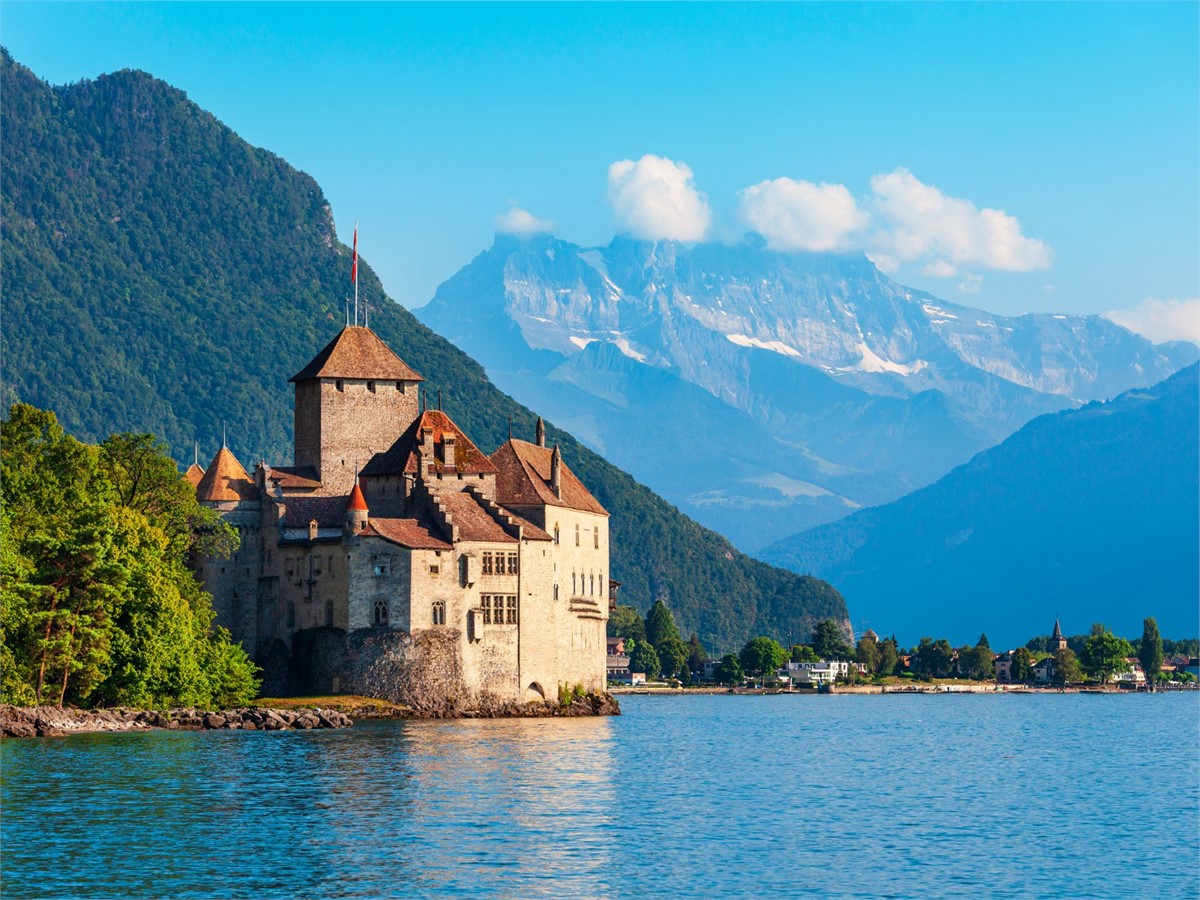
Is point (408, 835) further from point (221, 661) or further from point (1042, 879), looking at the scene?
point (221, 661)

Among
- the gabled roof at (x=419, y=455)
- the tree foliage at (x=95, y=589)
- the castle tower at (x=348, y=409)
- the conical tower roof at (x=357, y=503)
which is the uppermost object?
the castle tower at (x=348, y=409)

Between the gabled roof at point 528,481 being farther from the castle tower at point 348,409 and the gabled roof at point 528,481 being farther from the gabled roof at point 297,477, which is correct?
the gabled roof at point 297,477

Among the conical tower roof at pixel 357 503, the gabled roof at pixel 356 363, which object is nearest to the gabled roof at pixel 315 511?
the conical tower roof at pixel 357 503

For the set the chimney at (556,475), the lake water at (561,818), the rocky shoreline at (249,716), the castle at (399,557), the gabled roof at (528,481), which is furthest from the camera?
the chimney at (556,475)

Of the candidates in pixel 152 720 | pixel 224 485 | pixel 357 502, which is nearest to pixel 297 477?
pixel 224 485

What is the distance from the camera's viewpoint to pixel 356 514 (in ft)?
356

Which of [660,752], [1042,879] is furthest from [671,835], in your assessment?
[660,752]

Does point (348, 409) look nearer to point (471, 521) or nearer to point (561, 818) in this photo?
point (471, 521)

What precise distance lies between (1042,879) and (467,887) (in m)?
16.3

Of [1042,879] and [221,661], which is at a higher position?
[221,661]

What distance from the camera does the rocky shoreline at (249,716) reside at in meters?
87.1

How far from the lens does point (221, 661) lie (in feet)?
344

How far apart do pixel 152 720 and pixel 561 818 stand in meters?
36.5

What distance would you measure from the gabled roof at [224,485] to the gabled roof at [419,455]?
23.2ft
